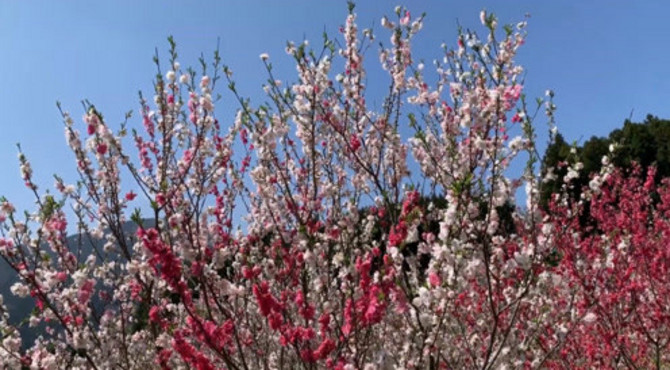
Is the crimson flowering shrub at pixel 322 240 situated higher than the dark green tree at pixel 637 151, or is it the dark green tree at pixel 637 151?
the dark green tree at pixel 637 151

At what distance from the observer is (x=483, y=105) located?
4.64 m

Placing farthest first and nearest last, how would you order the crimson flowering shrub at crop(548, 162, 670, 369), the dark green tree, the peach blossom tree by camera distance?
1. the dark green tree
2. the crimson flowering shrub at crop(548, 162, 670, 369)
3. the peach blossom tree

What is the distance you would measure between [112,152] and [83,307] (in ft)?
4.80

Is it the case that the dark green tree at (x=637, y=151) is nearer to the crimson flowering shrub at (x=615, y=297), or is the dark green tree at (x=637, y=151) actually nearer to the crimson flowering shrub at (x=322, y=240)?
the crimson flowering shrub at (x=615, y=297)

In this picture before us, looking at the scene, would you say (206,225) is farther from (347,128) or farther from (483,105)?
(483,105)

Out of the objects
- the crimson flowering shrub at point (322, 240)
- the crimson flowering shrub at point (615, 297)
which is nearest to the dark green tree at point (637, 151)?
the crimson flowering shrub at point (615, 297)

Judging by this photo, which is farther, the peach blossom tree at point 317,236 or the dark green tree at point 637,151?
the dark green tree at point 637,151

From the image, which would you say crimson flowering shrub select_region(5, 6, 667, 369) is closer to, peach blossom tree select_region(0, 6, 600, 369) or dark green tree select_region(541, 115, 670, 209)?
peach blossom tree select_region(0, 6, 600, 369)

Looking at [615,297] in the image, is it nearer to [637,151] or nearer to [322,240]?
[322,240]

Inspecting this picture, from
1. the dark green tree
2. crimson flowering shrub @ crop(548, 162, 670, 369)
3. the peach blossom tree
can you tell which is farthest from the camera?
the dark green tree

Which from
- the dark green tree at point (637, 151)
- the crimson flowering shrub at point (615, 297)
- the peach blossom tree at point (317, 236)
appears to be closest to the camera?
the peach blossom tree at point (317, 236)

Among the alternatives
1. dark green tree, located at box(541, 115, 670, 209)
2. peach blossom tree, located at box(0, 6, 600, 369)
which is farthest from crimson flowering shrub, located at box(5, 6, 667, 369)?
dark green tree, located at box(541, 115, 670, 209)

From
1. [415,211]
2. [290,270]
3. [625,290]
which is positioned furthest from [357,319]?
[625,290]

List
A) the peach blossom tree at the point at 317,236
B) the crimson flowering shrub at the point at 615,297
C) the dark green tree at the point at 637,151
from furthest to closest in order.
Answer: the dark green tree at the point at 637,151
the crimson flowering shrub at the point at 615,297
the peach blossom tree at the point at 317,236
